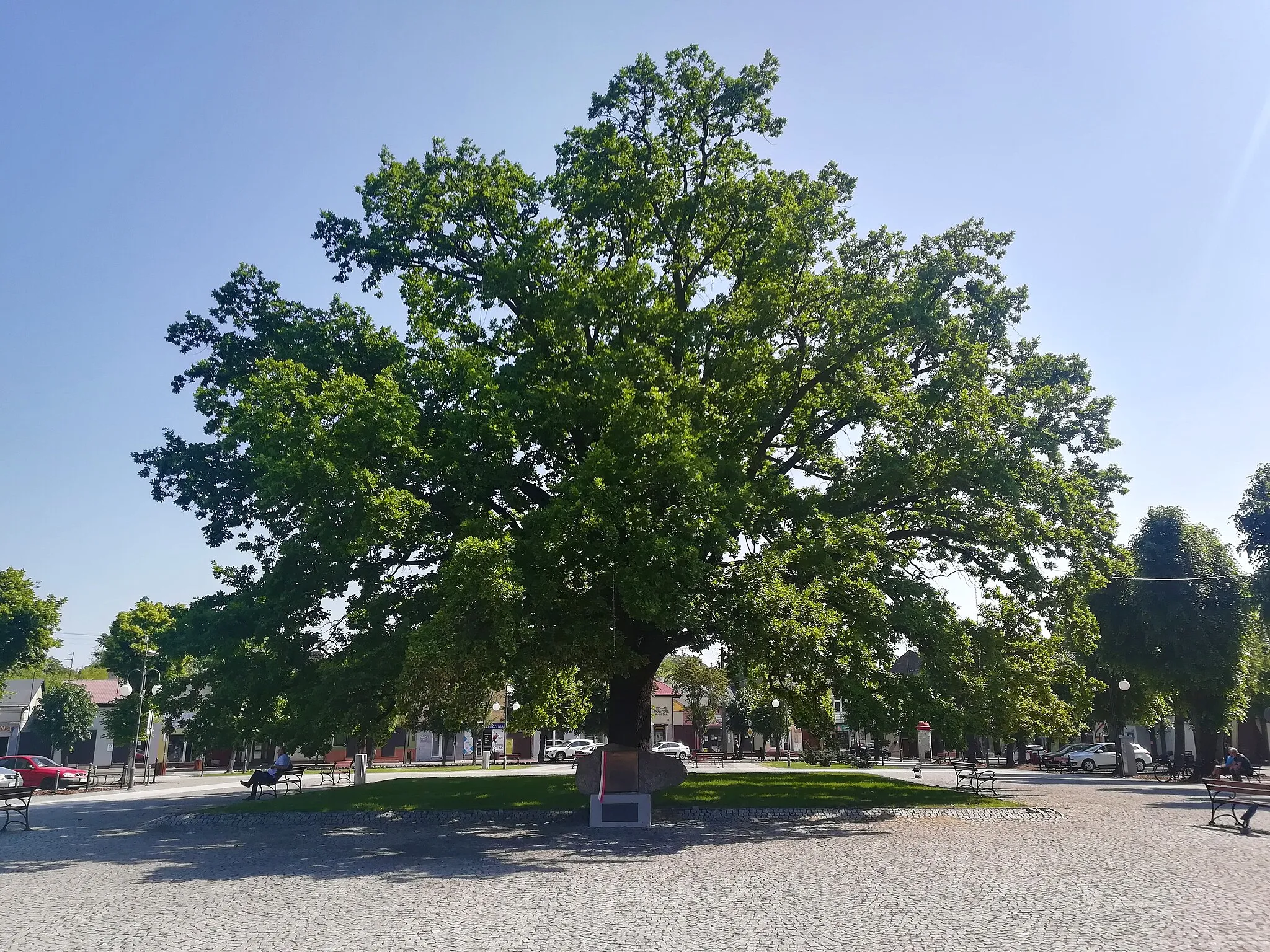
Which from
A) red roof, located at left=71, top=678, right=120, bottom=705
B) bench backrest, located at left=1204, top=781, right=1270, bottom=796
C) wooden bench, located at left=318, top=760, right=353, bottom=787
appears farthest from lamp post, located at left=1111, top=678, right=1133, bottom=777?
red roof, located at left=71, top=678, right=120, bottom=705

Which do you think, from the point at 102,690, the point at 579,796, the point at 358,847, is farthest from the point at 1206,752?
the point at 102,690

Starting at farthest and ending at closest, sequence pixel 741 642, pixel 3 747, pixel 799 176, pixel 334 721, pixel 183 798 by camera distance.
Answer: pixel 3 747 < pixel 183 798 < pixel 799 176 < pixel 334 721 < pixel 741 642

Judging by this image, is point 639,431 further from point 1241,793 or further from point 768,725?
point 768,725

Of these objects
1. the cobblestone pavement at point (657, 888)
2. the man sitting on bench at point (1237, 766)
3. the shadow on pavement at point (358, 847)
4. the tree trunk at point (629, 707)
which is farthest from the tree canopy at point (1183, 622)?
the shadow on pavement at point (358, 847)

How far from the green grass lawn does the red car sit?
49.9 ft

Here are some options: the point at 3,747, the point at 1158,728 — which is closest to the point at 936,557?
the point at 1158,728

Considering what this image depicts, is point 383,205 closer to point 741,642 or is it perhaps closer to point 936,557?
point 741,642

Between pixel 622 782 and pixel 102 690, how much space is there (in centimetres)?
6723

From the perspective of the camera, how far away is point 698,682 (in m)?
70.1

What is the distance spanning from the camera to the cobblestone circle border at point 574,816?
19.6 metres

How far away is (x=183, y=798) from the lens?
30094 millimetres

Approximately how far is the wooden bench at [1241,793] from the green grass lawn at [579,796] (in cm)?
435

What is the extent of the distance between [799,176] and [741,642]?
13170 millimetres

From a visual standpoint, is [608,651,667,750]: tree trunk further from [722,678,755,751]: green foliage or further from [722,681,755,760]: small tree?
[722,681,755,760]: small tree
